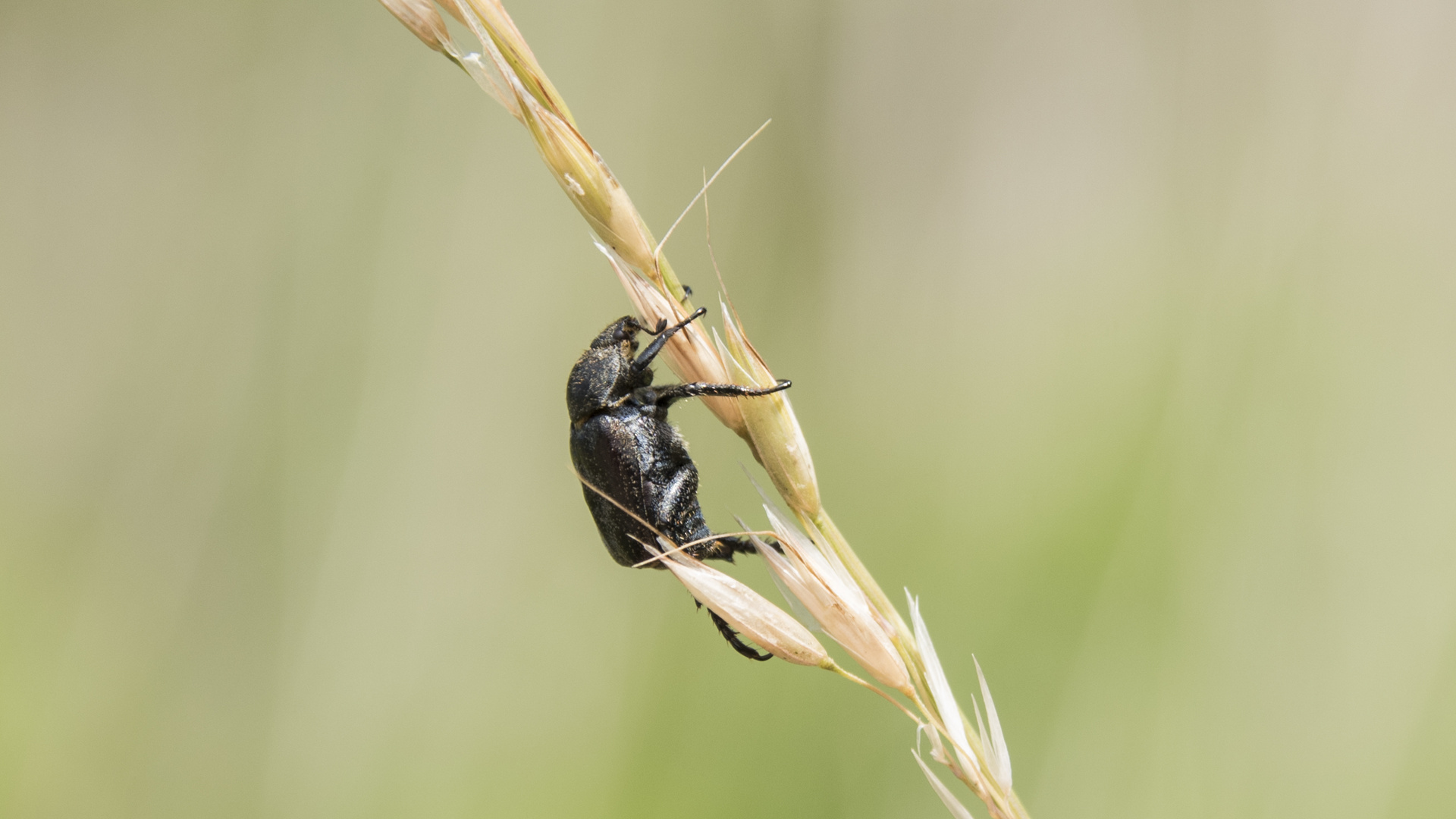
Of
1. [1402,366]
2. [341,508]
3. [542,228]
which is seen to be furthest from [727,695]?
[1402,366]

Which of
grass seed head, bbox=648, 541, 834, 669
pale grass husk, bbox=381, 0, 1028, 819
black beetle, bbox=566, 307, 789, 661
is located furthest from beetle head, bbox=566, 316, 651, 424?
grass seed head, bbox=648, 541, 834, 669

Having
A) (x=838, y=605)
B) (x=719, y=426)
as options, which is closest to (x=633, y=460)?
(x=838, y=605)

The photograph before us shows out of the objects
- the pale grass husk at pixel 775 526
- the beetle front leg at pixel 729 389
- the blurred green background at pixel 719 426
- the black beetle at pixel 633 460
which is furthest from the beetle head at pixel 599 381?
the blurred green background at pixel 719 426

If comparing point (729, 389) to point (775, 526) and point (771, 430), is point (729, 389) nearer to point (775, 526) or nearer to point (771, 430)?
point (771, 430)

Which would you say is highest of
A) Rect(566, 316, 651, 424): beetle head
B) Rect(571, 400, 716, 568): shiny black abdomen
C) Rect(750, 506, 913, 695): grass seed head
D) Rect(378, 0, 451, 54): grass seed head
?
Rect(378, 0, 451, 54): grass seed head

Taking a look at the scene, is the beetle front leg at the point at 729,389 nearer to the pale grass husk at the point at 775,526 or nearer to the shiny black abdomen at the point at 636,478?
the pale grass husk at the point at 775,526

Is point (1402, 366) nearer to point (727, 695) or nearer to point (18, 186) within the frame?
point (727, 695)

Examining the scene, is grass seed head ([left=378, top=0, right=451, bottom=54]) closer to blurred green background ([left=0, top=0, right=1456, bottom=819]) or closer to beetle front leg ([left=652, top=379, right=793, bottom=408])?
beetle front leg ([left=652, top=379, right=793, bottom=408])
